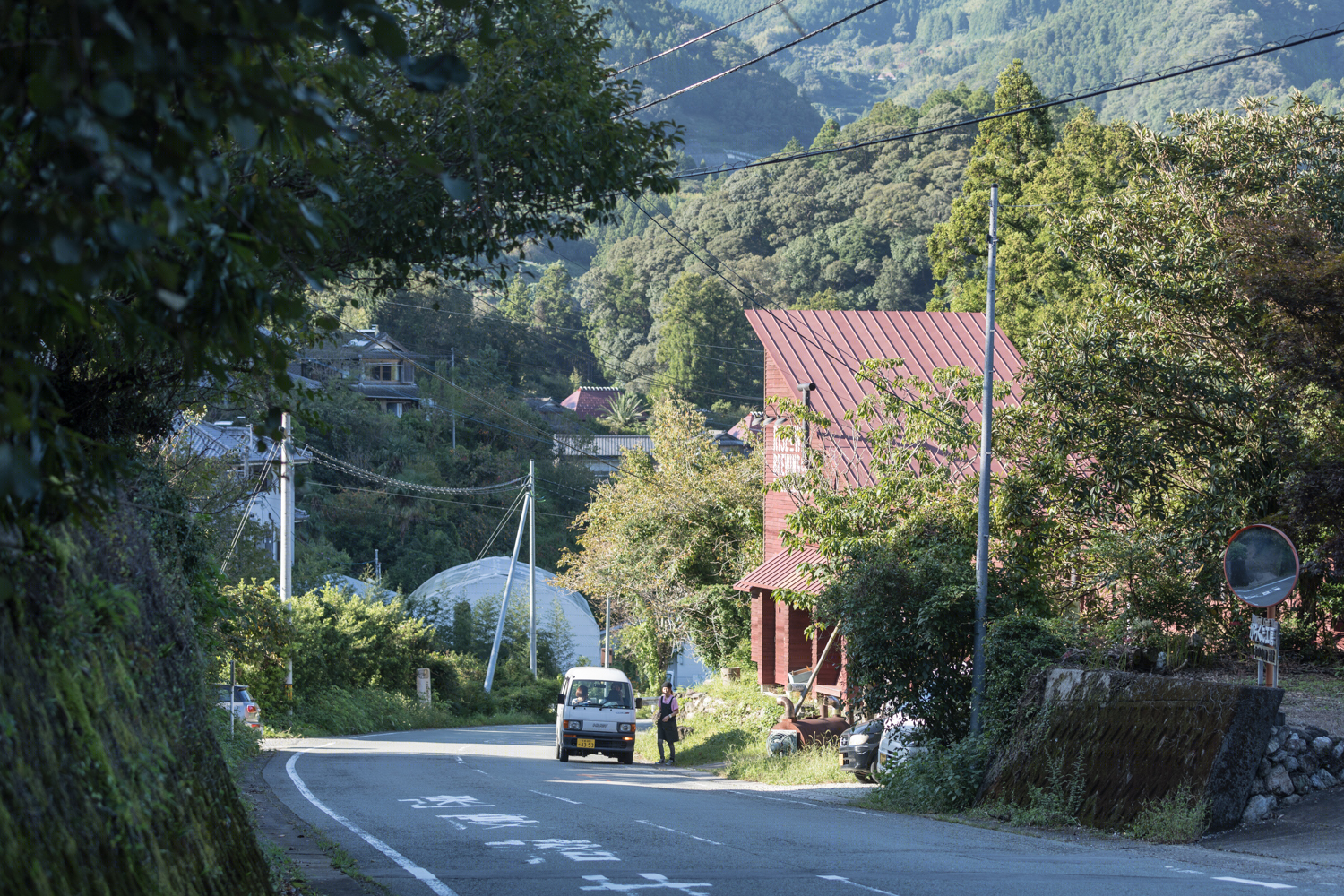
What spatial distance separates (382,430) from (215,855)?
178ft

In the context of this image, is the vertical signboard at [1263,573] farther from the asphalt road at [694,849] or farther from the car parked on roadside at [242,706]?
the car parked on roadside at [242,706]

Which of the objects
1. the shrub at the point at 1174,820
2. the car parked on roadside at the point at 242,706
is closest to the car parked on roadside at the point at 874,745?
the shrub at the point at 1174,820

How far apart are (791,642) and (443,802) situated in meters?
13.1

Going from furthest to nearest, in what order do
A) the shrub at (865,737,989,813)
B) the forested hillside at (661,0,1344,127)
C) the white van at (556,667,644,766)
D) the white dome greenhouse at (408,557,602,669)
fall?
the forested hillside at (661,0,1344,127) → the white dome greenhouse at (408,557,602,669) → the white van at (556,667,644,766) → the shrub at (865,737,989,813)

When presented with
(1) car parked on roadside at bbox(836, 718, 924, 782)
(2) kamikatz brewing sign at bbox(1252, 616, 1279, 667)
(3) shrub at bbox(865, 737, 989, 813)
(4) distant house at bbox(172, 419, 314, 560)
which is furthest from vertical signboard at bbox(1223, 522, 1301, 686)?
(4) distant house at bbox(172, 419, 314, 560)

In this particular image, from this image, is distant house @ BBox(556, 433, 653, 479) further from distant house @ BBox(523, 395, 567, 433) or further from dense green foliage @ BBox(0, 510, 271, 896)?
dense green foliage @ BBox(0, 510, 271, 896)

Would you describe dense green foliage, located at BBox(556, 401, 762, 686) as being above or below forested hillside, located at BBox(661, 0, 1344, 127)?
below

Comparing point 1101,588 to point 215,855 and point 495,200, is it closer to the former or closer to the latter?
point 495,200

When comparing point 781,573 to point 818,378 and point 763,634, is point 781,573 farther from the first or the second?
point 818,378

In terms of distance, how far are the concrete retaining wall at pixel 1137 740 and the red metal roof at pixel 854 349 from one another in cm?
1076

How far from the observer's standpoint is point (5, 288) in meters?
2.91

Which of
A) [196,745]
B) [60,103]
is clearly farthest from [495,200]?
[60,103]

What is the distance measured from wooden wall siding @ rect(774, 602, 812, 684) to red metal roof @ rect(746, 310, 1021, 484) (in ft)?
13.8

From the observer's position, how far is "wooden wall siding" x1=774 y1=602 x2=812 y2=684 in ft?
87.4
